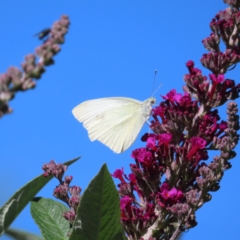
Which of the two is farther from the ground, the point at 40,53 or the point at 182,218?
the point at 182,218

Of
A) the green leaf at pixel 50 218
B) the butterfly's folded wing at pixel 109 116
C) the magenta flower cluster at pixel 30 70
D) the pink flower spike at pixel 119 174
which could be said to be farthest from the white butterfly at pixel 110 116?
the magenta flower cluster at pixel 30 70

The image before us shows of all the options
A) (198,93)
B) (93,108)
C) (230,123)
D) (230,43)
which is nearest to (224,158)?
(230,123)

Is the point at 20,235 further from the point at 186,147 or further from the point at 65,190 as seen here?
Answer: the point at 186,147

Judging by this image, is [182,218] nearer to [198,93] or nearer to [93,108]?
[198,93]

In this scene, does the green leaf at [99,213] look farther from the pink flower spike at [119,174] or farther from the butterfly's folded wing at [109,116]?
the butterfly's folded wing at [109,116]

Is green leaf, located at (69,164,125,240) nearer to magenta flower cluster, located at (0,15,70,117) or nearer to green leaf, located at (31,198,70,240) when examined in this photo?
green leaf, located at (31,198,70,240)

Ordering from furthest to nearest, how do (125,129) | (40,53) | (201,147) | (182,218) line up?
(125,129)
(201,147)
(182,218)
(40,53)

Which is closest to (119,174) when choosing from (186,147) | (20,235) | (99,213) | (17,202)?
(186,147)
